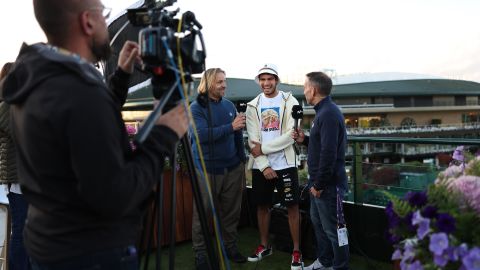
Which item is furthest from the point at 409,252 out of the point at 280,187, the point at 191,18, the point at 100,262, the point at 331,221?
the point at 280,187

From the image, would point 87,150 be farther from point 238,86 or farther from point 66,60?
point 238,86

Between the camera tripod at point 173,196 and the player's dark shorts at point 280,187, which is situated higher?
the camera tripod at point 173,196

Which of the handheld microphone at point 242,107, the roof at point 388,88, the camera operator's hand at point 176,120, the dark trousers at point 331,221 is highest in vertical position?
the roof at point 388,88

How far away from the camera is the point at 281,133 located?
13.7 feet

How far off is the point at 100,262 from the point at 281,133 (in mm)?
2957

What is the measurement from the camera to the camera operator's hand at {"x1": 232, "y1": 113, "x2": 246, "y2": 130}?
409 centimetres

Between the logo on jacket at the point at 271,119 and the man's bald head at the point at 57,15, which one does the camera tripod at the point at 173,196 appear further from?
the logo on jacket at the point at 271,119

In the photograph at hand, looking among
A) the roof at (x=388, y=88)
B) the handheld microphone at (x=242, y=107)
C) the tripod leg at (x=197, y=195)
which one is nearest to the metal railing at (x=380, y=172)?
the handheld microphone at (x=242, y=107)

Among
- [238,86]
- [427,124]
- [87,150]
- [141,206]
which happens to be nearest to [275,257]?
[141,206]

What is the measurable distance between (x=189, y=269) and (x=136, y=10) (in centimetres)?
302

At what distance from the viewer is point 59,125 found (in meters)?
1.24

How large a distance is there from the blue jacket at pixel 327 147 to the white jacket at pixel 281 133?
421 mm

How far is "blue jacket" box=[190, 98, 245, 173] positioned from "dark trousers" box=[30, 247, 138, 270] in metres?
2.54

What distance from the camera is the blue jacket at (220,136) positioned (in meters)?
4.07
